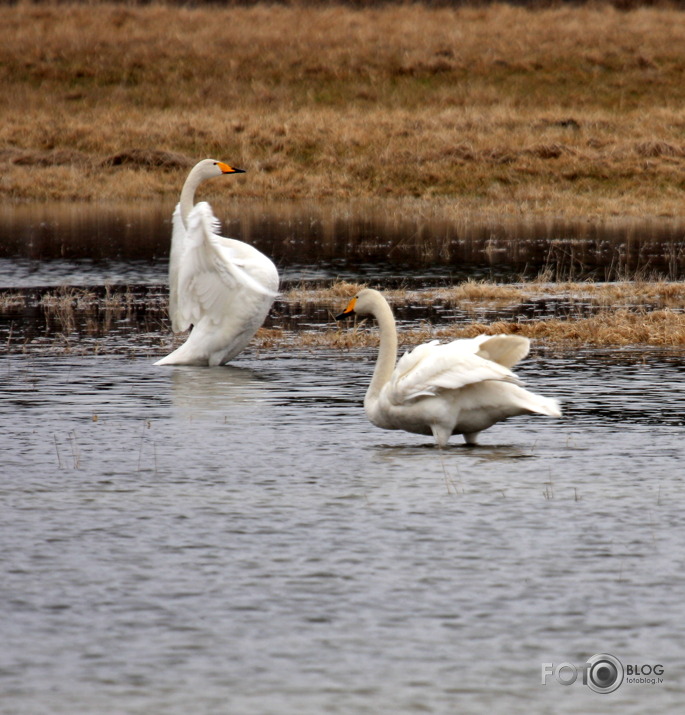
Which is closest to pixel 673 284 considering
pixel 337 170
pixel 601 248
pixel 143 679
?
pixel 601 248

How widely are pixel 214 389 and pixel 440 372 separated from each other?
138 inches

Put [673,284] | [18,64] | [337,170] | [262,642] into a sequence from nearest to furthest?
1. [262,642]
2. [673,284]
3. [337,170]
4. [18,64]

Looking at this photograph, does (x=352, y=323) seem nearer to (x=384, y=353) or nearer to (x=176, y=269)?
(x=176, y=269)

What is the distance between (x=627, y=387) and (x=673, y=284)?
6.67 m

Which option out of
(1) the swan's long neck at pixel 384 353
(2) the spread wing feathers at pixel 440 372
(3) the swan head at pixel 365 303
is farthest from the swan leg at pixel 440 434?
(3) the swan head at pixel 365 303

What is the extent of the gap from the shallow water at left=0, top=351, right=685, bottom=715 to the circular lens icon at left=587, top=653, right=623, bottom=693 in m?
0.07

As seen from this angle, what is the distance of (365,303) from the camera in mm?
9984

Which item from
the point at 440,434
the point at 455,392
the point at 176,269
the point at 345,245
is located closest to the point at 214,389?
the point at 176,269

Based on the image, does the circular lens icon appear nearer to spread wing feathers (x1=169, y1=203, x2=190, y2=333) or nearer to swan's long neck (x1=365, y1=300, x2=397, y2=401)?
swan's long neck (x1=365, y1=300, x2=397, y2=401)

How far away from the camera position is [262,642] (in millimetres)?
5840

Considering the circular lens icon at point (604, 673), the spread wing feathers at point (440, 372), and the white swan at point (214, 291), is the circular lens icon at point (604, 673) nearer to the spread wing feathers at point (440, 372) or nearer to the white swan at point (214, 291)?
the spread wing feathers at point (440, 372)

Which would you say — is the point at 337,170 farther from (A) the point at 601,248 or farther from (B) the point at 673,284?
(B) the point at 673,284

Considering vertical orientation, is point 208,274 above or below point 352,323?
above

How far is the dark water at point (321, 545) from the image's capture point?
215 inches
